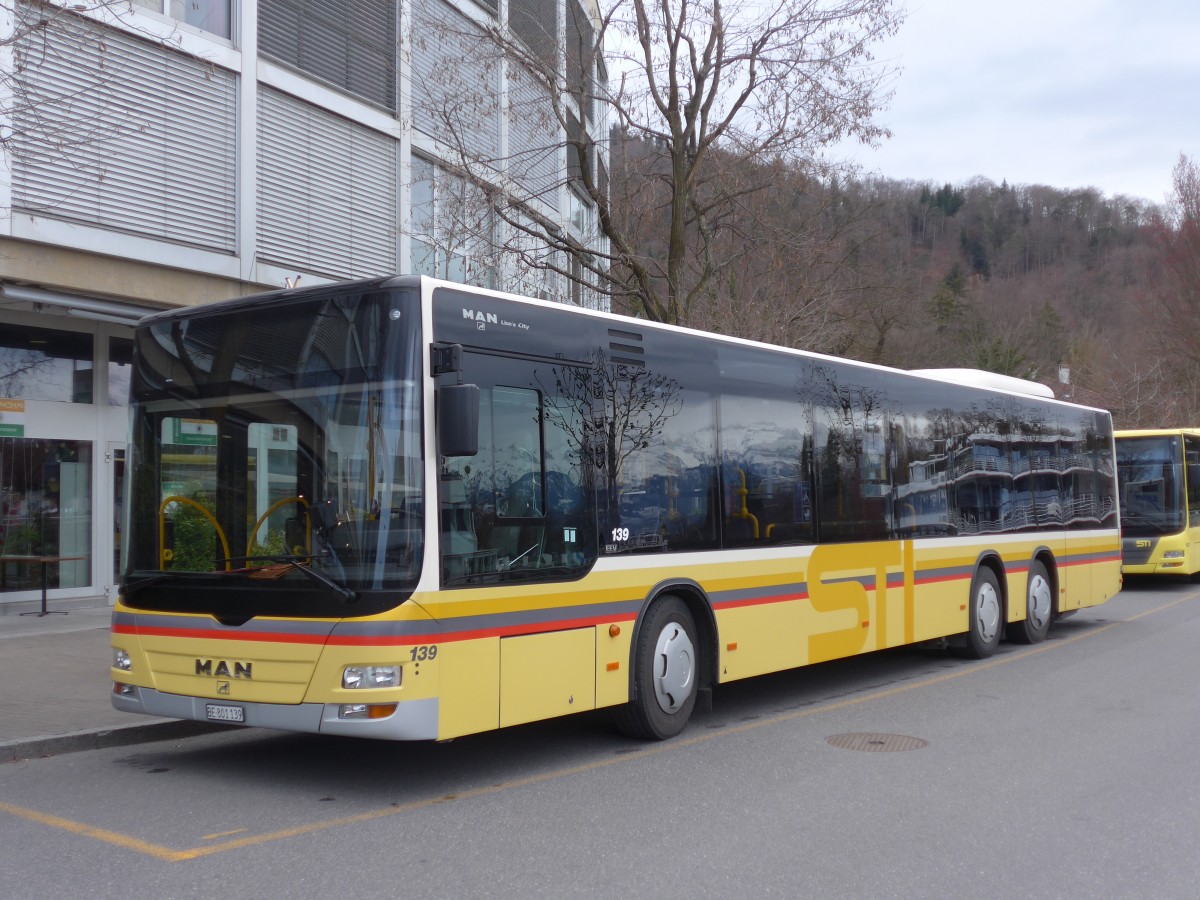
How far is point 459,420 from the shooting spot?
21.5 ft

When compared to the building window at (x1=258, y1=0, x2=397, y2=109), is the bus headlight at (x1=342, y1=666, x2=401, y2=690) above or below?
below

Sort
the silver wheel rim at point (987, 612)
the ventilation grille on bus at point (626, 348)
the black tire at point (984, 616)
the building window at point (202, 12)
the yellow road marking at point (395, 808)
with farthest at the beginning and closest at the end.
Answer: the building window at point (202, 12)
the silver wheel rim at point (987, 612)
the black tire at point (984, 616)
the ventilation grille on bus at point (626, 348)
the yellow road marking at point (395, 808)

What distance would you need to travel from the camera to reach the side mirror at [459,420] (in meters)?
6.53

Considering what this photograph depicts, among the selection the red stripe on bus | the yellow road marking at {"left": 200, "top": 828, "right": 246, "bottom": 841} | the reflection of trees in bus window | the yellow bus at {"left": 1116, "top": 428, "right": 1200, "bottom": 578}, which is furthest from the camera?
the yellow bus at {"left": 1116, "top": 428, "right": 1200, "bottom": 578}

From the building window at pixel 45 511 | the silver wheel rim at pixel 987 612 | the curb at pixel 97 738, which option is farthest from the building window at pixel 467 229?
the curb at pixel 97 738

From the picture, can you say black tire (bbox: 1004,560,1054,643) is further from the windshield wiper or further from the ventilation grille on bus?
the windshield wiper

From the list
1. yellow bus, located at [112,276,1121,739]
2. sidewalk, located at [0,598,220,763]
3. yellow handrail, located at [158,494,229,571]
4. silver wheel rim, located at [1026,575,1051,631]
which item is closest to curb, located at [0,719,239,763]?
sidewalk, located at [0,598,220,763]

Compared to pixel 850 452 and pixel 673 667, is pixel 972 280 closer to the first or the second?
pixel 850 452

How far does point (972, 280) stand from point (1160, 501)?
138 ft

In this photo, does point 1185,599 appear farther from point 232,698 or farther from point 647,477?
point 232,698

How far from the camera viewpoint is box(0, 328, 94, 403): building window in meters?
15.6

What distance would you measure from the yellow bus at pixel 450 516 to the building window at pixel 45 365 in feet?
29.8

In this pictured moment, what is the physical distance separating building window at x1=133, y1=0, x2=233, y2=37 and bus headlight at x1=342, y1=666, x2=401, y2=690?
39.0 feet

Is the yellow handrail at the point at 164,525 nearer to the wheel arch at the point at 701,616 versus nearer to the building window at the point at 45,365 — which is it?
the wheel arch at the point at 701,616
